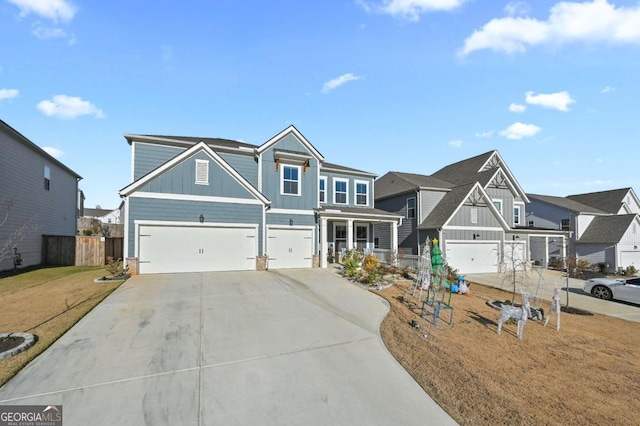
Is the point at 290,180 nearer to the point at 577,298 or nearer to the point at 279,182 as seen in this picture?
the point at 279,182

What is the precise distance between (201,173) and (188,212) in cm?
202

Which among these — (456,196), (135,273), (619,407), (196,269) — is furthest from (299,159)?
(619,407)

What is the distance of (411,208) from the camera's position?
22.2 m

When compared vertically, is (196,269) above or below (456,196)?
below

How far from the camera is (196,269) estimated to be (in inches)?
564

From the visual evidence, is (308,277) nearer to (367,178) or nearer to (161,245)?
(161,245)

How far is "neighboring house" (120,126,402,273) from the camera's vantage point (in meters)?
13.7

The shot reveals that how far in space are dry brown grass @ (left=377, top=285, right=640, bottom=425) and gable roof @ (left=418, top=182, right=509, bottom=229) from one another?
1036 cm

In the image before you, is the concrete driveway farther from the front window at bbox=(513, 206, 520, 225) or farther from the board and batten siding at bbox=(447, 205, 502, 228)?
the front window at bbox=(513, 206, 520, 225)

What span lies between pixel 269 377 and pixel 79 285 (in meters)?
10.4

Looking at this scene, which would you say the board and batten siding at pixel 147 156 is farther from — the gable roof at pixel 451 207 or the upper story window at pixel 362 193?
the gable roof at pixel 451 207

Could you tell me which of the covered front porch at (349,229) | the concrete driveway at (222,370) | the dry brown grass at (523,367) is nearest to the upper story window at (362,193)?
the covered front porch at (349,229)

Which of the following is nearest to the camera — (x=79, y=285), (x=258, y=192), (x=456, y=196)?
(x=79, y=285)

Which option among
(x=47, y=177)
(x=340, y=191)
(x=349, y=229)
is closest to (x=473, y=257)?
(x=349, y=229)
